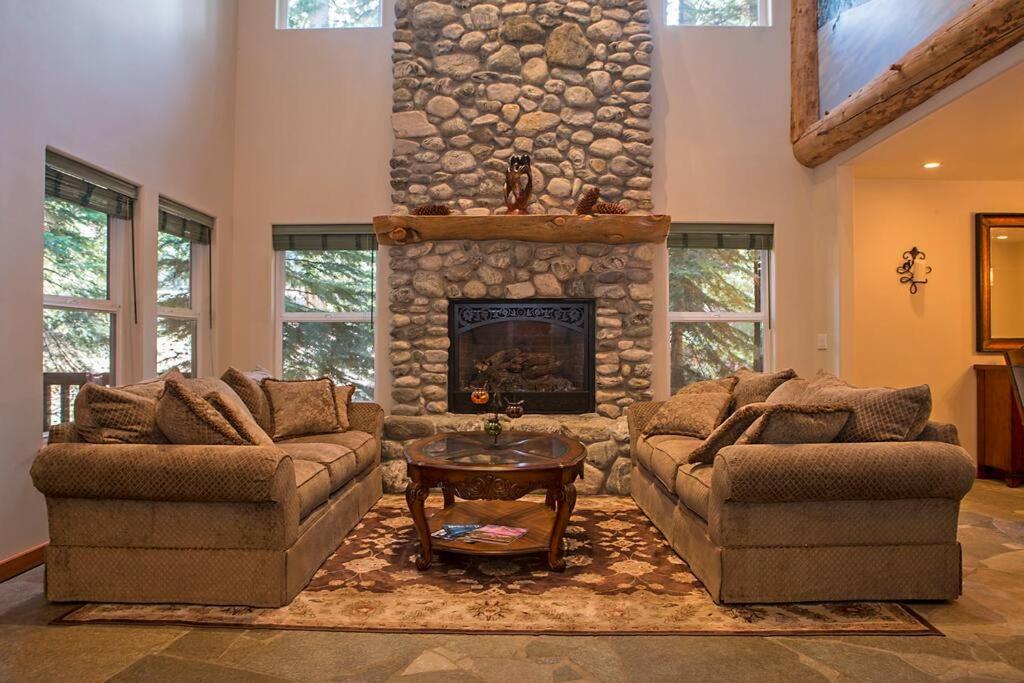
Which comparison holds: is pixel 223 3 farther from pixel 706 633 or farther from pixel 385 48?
pixel 706 633

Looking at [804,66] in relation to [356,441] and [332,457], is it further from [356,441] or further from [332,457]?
[332,457]

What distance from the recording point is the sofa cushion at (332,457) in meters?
3.17

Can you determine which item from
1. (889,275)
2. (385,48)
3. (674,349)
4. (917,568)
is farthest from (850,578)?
(385,48)

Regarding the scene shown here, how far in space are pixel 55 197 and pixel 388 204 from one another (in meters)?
2.38

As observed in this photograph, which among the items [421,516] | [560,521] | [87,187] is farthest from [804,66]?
[87,187]

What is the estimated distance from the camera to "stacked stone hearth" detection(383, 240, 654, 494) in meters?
5.11

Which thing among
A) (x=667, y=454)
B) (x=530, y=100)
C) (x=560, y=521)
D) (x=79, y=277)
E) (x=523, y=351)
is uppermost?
(x=530, y=100)

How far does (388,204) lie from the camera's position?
5285 mm

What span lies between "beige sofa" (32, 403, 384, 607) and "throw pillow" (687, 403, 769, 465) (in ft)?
5.78

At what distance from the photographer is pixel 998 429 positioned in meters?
4.96

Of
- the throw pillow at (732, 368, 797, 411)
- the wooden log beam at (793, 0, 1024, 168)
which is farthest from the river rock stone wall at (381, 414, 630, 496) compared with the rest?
the wooden log beam at (793, 0, 1024, 168)

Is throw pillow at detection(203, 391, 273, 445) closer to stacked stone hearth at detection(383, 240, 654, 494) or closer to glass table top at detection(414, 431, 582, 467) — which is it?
glass table top at detection(414, 431, 582, 467)

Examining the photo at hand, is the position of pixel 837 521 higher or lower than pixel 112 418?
lower

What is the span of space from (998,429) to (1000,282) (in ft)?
3.96
